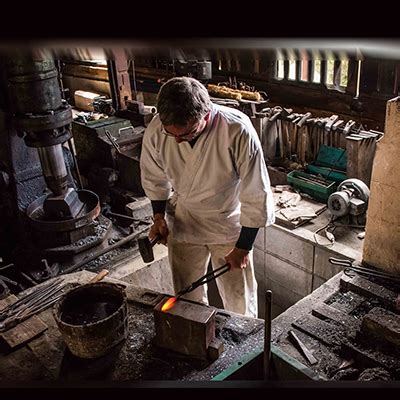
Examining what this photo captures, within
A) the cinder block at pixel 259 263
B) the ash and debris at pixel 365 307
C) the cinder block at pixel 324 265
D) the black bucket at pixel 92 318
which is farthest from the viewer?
the cinder block at pixel 259 263

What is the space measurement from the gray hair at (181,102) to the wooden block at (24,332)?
158 centimetres

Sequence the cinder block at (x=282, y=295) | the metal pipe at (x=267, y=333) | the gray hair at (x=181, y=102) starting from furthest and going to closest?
the cinder block at (x=282, y=295), the gray hair at (x=181, y=102), the metal pipe at (x=267, y=333)

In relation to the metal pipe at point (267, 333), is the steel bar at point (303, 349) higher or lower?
lower

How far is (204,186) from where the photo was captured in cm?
312

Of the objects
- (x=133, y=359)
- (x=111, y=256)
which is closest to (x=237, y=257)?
(x=133, y=359)

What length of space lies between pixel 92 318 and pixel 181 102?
1.41 m

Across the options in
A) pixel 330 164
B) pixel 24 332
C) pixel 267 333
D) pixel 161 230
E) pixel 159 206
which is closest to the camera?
pixel 267 333

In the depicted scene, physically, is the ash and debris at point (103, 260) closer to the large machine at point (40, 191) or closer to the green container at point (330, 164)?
the large machine at point (40, 191)

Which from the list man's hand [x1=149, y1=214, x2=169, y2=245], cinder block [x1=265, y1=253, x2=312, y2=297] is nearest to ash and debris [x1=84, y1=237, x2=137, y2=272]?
man's hand [x1=149, y1=214, x2=169, y2=245]

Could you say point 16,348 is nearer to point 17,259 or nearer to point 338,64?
point 17,259

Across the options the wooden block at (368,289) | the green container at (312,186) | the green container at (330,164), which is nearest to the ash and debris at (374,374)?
the wooden block at (368,289)

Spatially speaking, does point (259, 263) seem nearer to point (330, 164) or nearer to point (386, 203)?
point (330, 164)

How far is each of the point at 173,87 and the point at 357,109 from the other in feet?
13.5

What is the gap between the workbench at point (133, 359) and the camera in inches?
98.1
